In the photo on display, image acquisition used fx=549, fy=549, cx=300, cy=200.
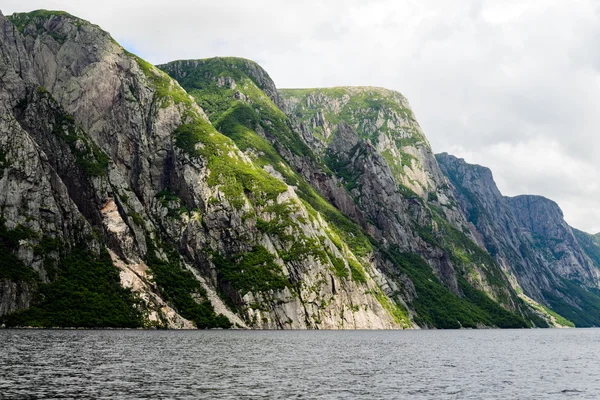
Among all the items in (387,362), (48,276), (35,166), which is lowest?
(387,362)

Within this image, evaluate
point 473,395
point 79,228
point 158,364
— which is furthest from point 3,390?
point 79,228

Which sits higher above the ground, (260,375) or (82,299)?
(82,299)

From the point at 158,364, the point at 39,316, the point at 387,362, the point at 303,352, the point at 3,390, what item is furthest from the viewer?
the point at 39,316

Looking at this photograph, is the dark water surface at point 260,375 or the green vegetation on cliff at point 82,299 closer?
the dark water surface at point 260,375

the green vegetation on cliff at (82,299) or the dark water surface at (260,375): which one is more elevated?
the green vegetation on cliff at (82,299)

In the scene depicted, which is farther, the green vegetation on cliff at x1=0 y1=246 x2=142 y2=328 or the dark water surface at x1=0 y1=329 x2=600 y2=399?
the green vegetation on cliff at x1=0 y1=246 x2=142 y2=328

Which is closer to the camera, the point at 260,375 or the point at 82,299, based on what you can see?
the point at 260,375

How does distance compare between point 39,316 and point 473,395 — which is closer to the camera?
point 473,395

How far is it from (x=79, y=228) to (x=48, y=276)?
25467mm

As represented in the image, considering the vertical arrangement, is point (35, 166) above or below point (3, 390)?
above

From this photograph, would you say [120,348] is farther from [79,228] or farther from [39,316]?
[79,228]

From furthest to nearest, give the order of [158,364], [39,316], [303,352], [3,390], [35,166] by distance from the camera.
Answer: [35,166]
[39,316]
[303,352]
[158,364]
[3,390]

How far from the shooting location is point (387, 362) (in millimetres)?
92438

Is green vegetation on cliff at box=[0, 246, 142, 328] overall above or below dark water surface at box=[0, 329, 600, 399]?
above
